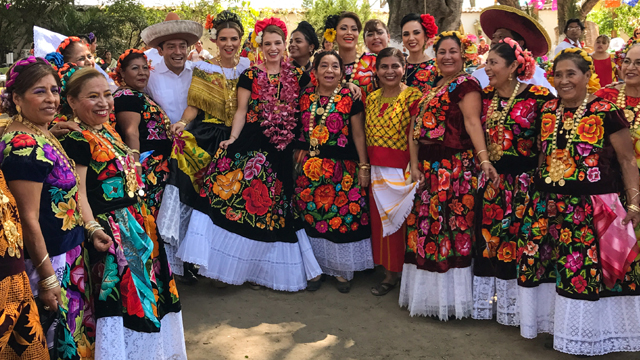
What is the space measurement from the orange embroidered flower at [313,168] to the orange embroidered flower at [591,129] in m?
2.08

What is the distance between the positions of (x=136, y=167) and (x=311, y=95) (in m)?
1.87

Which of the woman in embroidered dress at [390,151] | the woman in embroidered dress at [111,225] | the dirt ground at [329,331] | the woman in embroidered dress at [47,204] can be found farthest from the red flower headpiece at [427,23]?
the woman in embroidered dress at [47,204]

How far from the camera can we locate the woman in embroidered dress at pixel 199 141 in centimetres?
475

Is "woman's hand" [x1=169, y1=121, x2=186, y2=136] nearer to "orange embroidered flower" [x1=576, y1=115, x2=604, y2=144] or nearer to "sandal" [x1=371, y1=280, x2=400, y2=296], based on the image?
"sandal" [x1=371, y1=280, x2=400, y2=296]

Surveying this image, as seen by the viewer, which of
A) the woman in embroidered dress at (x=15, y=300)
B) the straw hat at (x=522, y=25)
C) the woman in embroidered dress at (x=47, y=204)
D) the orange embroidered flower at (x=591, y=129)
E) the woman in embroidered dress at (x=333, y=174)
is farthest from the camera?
the woman in embroidered dress at (x=333, y=174)

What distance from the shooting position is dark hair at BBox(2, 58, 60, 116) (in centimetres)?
259

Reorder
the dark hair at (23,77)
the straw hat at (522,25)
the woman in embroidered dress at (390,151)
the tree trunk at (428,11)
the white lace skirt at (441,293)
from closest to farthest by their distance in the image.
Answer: the dark hair at (23,77)
the white lace skirt at (441,293)
the woman in embroidered dress at (390,151)
the straw hat at (522,25)
the tree trunk at (428,11)

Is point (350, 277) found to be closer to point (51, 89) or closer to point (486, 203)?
point (486, 203)

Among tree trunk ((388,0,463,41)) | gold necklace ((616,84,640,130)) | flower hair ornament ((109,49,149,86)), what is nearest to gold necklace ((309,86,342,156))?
flower hair ornament ((109,49,149,86))

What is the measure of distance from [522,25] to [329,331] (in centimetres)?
299

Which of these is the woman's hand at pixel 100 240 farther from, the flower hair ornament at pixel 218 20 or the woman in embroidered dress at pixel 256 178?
the flower hair ornament at pixel 218 20

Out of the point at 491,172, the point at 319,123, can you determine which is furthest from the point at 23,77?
the point at 491,172

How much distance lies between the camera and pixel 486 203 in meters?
4.12

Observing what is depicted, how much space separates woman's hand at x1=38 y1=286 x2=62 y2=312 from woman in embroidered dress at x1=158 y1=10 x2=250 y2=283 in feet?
7.13
